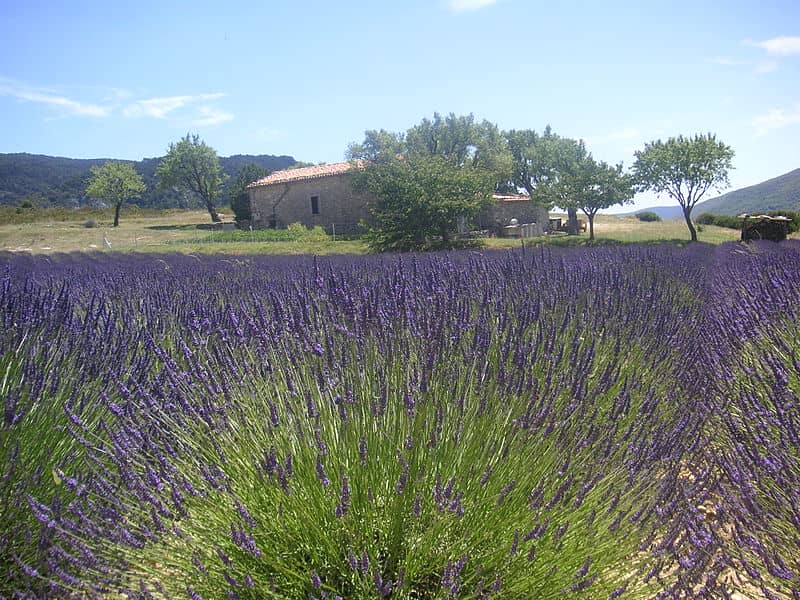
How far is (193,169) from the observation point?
4925cm

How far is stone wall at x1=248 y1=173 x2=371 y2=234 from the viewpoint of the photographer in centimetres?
3322

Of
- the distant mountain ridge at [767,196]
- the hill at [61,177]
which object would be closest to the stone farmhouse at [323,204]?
the hill at [61,177]

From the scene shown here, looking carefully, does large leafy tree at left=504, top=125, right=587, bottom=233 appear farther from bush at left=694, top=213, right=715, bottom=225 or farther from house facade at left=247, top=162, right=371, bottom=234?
house facade at left=247, top=162, right=371, bottom=234

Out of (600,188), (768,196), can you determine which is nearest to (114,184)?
(600,188)

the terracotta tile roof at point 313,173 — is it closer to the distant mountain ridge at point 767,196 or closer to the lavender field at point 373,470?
the lavender field at point 373,470

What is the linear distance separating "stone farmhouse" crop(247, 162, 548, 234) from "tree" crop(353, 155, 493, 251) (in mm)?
7251

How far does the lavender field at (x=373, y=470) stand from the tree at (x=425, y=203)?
20.1m

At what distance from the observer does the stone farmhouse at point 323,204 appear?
33.0 meters

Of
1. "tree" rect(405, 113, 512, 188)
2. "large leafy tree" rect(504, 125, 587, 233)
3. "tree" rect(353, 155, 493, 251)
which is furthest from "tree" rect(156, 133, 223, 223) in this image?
"tree" rect(353, 155, 493, 251)

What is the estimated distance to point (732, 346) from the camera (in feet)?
10.5

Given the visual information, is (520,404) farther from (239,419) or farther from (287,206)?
(287,206)

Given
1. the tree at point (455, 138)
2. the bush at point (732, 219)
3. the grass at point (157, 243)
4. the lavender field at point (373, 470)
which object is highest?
the tree at point (455, 138)

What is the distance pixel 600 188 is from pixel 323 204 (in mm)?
15570

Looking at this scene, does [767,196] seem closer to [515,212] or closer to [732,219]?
[732,219]
